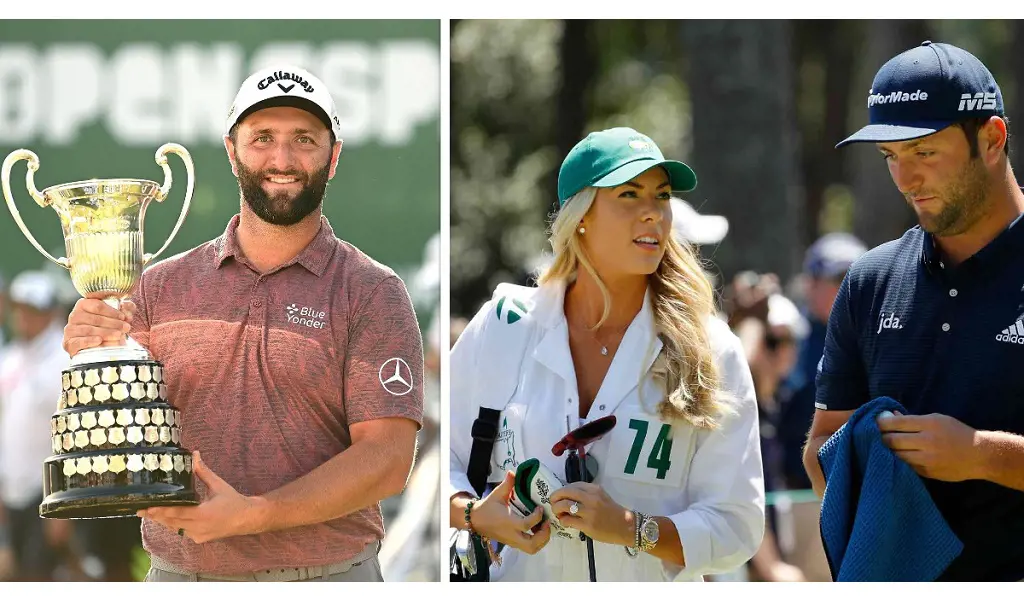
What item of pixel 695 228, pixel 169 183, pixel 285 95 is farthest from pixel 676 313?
pixel 695 228

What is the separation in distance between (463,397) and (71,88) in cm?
172

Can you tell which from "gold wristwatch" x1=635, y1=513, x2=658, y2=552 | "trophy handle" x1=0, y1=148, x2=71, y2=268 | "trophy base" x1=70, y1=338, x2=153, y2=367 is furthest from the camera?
"trophy handle" x1=0, y1=148, x2=71, y2=268

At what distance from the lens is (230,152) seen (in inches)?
166

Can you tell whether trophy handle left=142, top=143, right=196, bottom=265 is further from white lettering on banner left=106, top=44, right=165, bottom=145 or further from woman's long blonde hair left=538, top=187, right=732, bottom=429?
woman's long blonde hair left=538, top=187, right=732, bottom=429

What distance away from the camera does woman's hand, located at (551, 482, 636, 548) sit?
12.4 feet

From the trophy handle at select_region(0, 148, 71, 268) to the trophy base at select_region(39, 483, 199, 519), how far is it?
66cm

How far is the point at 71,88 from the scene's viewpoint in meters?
4.68

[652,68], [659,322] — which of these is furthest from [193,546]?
[652,68]

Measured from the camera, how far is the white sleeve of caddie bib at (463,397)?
4086 mm

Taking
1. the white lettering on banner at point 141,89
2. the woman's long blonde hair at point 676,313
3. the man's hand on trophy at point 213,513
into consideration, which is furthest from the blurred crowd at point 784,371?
the man's hand on trophy at point 213,513

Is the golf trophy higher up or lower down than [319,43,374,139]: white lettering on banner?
lower down

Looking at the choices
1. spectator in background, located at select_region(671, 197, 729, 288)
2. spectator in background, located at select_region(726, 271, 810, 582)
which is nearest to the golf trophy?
spectator in background, located at select_region(671, 197, 729, 288)

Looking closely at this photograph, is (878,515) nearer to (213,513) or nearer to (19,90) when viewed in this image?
(213,513)

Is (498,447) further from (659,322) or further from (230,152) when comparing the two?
(230,152)
